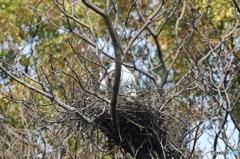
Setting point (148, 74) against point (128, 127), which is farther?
point (148, 74)

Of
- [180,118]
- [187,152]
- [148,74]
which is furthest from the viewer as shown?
[148,74]

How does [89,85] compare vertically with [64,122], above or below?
above

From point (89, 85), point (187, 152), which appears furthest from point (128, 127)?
point (187, 152)

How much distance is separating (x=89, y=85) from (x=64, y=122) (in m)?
0.63

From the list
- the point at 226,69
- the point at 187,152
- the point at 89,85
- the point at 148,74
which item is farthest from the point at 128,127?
the point at 148,74

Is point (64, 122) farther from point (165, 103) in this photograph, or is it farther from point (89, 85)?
point (165, 103)

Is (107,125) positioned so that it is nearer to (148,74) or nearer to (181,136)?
(181,136)

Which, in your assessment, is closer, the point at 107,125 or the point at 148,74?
the point at 107,125

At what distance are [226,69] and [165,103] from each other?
350 cm

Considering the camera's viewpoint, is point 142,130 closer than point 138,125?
No

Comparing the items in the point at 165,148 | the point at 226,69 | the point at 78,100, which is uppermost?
the point at 226,69

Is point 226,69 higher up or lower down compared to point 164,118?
higher up

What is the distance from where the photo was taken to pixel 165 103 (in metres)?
5.86

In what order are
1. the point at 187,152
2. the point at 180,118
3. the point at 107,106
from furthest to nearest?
the point at 187,152, the point at 180,118, the point at 107,106
